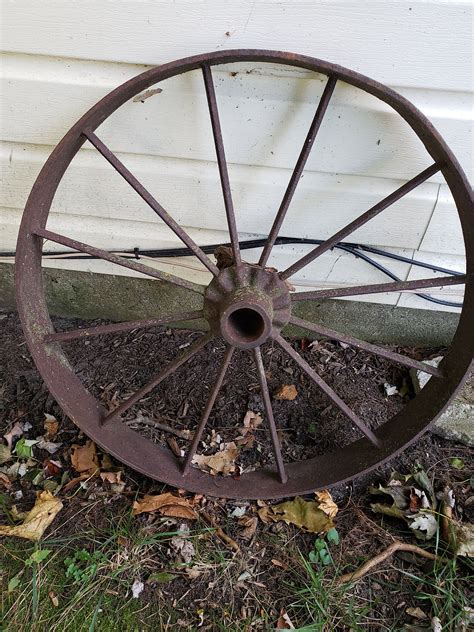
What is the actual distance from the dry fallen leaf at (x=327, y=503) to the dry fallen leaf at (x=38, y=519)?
2.82 feet

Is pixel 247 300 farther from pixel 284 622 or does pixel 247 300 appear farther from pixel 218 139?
pixel 284 622

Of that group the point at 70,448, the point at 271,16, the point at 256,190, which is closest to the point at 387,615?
the point at 70,448

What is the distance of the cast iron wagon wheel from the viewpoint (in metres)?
1.39

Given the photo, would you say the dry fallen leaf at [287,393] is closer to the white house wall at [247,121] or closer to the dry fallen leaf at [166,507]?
the white house wall at [247,121]

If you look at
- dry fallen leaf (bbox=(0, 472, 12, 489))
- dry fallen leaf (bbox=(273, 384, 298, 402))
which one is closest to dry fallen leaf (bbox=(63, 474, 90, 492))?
dry fallen leaf (bbox=(0, 472, 12, 489))

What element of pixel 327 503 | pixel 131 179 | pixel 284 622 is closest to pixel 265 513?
pixel 327 503

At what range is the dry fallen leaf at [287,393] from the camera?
205 centimetres

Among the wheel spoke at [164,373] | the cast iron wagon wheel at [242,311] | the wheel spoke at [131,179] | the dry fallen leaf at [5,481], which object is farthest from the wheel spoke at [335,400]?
the dry fallen leaf at [5,481]

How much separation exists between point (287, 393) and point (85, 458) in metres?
0.79

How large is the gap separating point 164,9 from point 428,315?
4.74ft

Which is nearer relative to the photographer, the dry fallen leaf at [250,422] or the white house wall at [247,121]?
the white house wall at [247,121]

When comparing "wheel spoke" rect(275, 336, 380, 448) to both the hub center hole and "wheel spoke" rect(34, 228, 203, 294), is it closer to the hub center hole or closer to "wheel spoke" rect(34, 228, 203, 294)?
the hub center hole

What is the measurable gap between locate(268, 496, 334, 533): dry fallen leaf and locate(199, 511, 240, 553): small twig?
150 millimetres

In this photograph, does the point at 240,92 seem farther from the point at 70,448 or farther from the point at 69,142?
the point at 70,448
